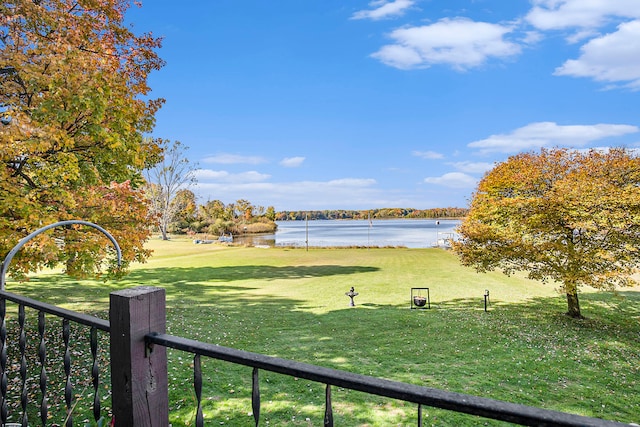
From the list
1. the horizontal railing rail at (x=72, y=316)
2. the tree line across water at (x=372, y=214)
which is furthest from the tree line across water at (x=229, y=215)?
the horizontal railing rail at (x=72, y=316)

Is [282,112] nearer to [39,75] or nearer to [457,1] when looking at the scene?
[457,1]

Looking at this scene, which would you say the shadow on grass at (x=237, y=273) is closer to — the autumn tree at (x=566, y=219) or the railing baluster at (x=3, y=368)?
the autumn tree at (x=566, y=219)

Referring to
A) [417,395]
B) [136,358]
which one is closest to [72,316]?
[136,358]

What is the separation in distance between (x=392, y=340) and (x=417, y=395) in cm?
851

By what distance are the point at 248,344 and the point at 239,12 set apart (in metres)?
12.6

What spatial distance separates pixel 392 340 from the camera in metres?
8.96

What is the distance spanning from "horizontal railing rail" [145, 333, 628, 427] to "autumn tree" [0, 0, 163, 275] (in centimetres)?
576

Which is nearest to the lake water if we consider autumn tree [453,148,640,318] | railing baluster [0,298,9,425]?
autumn tree [453,148,640,318]

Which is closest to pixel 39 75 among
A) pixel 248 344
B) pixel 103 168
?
pixel 103 168

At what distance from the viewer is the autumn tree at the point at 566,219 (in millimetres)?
9828

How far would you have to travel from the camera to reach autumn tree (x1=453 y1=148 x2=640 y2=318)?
9.83m

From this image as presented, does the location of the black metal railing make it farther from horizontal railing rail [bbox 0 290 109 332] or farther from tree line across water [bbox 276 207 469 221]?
tree line across water [bbox 276 207 469 221]

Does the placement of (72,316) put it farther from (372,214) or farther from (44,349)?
(372,214)

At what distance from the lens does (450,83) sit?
22.0 m
